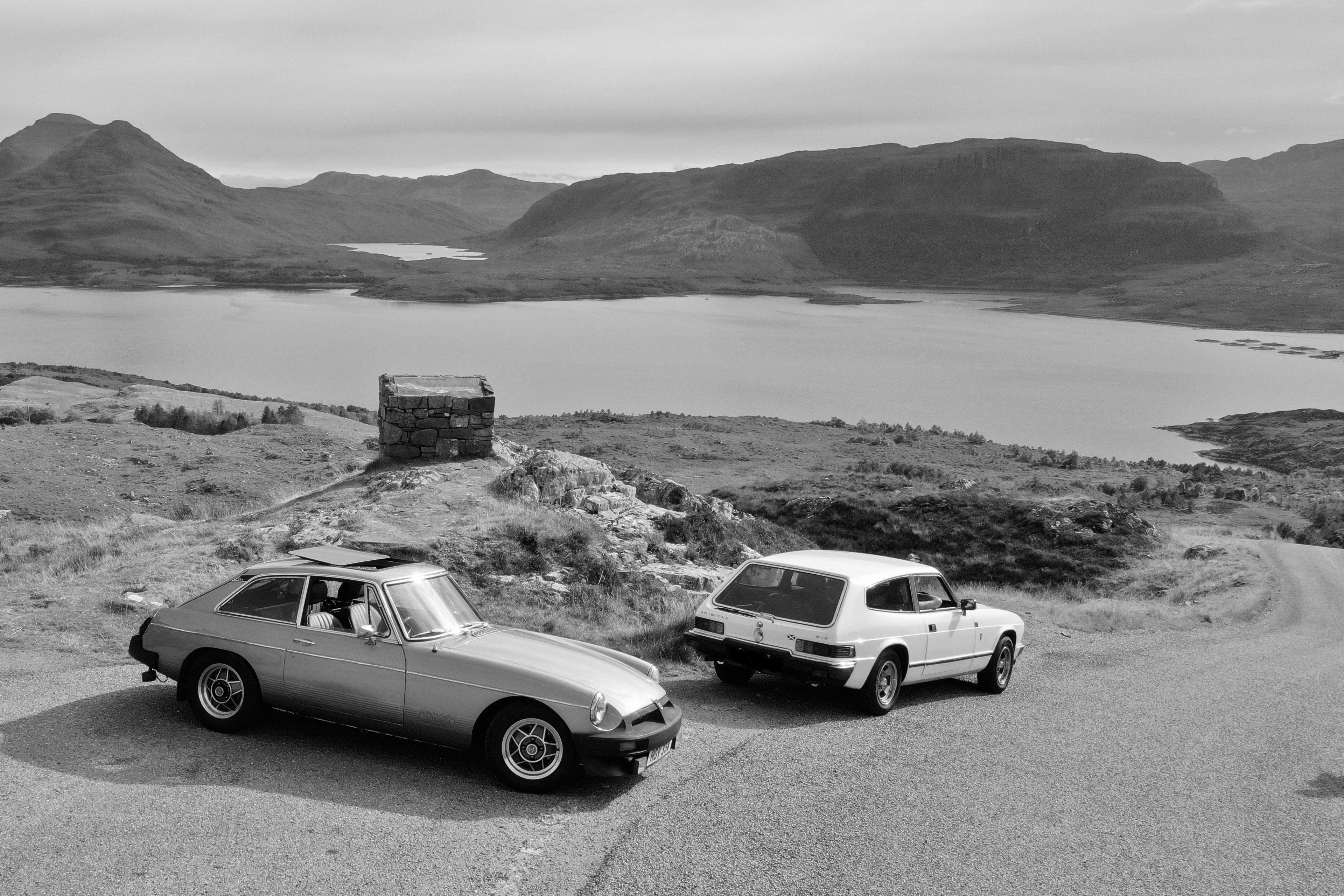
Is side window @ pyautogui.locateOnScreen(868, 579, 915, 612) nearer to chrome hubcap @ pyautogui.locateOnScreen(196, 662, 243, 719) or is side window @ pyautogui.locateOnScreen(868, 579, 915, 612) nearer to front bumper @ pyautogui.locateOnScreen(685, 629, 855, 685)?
front bumper @ pyautogui.locateOnScreen(685, 629, 855, 685)

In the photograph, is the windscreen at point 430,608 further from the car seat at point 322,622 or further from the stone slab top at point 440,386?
the stone slab top at point 440,386

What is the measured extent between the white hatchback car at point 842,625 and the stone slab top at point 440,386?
9312 mm

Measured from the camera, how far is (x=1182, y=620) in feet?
58.0

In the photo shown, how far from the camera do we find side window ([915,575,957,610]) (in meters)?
10.6

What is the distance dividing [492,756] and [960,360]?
10475 centimetres

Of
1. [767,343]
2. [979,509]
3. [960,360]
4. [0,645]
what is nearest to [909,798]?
[0,645]

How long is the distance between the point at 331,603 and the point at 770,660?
3.89m

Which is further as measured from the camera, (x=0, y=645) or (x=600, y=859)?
(x=0, y=645)

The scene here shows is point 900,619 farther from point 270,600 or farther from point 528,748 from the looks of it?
point 270,600

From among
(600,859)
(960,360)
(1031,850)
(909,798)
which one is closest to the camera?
(600,859)

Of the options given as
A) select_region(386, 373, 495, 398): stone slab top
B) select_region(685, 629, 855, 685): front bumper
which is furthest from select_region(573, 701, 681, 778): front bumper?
select_region(386, 373, 495, 398): stone slab top

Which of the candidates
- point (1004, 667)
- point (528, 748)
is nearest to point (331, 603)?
point (528, 748)

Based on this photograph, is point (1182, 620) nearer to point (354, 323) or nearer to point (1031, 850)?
point (1031, 850)

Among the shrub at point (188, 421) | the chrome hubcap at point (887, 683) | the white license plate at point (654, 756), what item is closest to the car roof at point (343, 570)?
the white license plate at point (654, 756)
